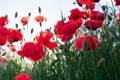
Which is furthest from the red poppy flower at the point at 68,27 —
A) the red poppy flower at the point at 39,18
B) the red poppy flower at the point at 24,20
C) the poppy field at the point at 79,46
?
the red poppy flower at the point at 24,20

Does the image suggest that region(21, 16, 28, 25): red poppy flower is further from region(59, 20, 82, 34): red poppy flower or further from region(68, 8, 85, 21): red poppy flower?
region(59, 20, 82, 34): red poppy flower

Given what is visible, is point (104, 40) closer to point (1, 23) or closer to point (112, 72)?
point (112, 72)

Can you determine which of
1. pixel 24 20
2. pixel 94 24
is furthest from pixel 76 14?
pixel 24 20

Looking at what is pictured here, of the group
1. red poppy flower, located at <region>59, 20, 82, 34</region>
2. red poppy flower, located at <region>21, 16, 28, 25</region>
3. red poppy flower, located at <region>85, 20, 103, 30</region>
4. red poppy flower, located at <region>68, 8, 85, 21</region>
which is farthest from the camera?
red poppy flower, located at <region>21, 16, 28, 25</region>

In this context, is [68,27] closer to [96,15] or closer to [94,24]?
[94,24]

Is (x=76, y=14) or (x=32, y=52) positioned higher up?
(x=76, y=14)

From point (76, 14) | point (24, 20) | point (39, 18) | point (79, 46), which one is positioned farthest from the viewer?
point (24, 20)

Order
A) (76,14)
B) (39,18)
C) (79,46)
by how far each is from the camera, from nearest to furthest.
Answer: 1. (79,46)
2. (76,14)
3. (39,18)

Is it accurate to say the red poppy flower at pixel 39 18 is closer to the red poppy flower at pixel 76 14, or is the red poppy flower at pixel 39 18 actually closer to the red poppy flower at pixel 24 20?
the red poppy flower at pixel 24 20

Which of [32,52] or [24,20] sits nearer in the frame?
[32,52]

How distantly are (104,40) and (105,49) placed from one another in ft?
0.43

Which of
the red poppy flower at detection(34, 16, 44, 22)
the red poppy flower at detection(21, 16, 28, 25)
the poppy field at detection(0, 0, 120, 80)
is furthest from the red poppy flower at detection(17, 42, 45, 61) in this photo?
the red poppy flower at detection(21, 16, 28, 25)

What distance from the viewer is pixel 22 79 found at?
1.90 meters

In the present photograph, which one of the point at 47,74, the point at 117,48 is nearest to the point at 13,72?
the point at 47,74
